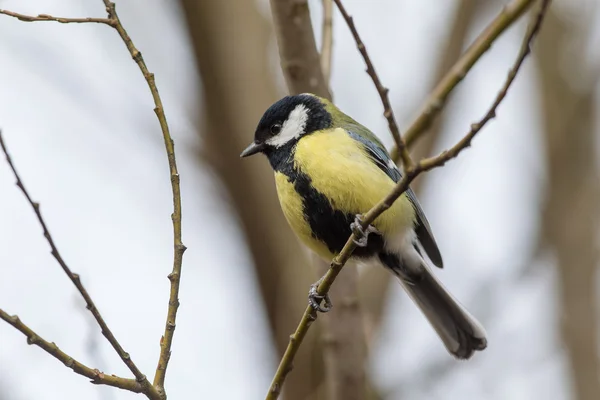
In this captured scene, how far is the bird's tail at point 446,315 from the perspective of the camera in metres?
3.43

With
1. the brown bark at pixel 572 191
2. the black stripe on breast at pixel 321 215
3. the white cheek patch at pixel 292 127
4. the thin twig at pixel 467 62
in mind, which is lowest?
the brown bark at pixel 572 191

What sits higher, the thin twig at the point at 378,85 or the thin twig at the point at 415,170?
the thin twig at the point at 378,85

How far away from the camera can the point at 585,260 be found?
17.9ft

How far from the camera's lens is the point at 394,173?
10.9 feet

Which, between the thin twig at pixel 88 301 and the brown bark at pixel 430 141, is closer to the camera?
the thin twig at pixel 88 301

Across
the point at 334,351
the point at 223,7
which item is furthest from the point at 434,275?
the point at 223,7

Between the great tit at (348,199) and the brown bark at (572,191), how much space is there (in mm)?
2077

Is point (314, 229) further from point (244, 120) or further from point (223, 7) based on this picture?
point (223, 7)

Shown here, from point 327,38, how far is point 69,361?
2492mm

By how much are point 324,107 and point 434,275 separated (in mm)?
938

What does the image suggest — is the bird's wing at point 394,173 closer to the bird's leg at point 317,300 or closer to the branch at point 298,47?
the branch at point 298,47

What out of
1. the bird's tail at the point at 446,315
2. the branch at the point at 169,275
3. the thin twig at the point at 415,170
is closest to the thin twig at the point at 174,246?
the branch at the point at 169,275

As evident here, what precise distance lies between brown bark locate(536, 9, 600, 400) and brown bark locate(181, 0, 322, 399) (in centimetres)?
198

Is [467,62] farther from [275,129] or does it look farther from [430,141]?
[430,141]
